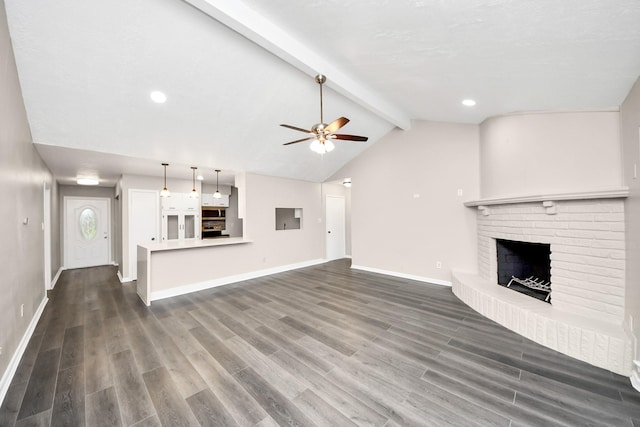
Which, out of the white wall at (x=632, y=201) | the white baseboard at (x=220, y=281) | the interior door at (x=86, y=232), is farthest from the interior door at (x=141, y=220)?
the white wall at (x=632, y=201)

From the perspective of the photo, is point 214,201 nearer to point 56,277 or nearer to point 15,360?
point 56,277

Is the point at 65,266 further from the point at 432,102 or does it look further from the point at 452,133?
the point at 452,133

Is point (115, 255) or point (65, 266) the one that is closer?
point (65, 266)

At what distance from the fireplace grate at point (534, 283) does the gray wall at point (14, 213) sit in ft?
18.2

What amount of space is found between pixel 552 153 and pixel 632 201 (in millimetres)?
953

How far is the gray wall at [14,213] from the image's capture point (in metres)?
1.99

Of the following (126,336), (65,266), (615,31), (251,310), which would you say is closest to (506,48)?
(615,31)

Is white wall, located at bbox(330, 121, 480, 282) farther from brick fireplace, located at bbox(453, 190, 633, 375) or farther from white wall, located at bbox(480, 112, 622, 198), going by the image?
brick fireplace, located at bbox(453, 190, 633, 375)

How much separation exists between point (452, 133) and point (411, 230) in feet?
6.58

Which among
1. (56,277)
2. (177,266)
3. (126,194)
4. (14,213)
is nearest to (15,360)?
(14,213)

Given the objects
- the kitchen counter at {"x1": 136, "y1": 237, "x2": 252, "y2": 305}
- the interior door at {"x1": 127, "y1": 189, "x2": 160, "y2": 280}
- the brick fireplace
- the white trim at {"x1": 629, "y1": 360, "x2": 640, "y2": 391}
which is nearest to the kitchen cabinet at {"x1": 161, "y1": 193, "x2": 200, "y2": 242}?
the interior door at {"x1": 127, "y1": 189, "x2": 160, "y2": 280}

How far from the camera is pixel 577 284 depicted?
266 cm

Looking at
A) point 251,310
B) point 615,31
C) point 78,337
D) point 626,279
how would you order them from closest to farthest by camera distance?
point 615,31 < point 626,279 < point 78,337 < point 251,310

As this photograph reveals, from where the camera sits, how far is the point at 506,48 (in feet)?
6.89
